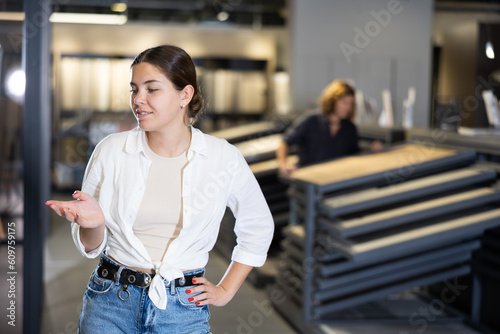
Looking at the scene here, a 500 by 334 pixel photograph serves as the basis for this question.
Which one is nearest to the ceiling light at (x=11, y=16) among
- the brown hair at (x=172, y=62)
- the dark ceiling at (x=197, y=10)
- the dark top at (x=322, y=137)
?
the brown hair at (x=172, y=62)

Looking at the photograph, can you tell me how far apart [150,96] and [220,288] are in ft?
1.59

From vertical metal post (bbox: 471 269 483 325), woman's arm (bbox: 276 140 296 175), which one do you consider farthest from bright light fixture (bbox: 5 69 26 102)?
vertical metal post (bbox: 471 269 483 325)

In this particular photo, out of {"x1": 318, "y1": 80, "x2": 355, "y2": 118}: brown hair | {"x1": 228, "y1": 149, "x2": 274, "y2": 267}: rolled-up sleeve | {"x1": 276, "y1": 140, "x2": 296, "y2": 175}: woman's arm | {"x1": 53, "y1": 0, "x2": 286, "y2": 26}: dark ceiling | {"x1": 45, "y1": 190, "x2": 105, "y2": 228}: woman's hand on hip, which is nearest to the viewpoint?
{"x1": 45, "y1": 190, "x2": 105, "y2": 228}: woman's hand on hip

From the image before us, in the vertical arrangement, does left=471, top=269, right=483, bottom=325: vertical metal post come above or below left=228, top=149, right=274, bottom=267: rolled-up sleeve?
below

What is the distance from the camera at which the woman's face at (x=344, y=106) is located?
4871mm

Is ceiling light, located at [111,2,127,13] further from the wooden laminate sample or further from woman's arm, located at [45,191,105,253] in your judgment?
woman's arm, located at [45,191,105,253]

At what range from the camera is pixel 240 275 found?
166cm

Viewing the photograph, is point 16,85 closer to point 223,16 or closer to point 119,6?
point 119,6

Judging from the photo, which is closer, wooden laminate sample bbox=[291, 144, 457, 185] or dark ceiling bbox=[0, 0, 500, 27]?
wooden laminate sample bbox=[291, 144, 457, 185]

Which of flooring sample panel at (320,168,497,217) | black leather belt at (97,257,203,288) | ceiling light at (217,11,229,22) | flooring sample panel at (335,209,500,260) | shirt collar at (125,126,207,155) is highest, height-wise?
ceiling light at (217,11,229,22)

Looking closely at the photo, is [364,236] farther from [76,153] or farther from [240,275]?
[76,153]

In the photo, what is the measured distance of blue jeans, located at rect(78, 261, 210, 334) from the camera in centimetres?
154

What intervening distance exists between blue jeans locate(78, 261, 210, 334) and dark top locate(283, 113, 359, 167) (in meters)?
3.49

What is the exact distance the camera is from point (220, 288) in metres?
1.63
